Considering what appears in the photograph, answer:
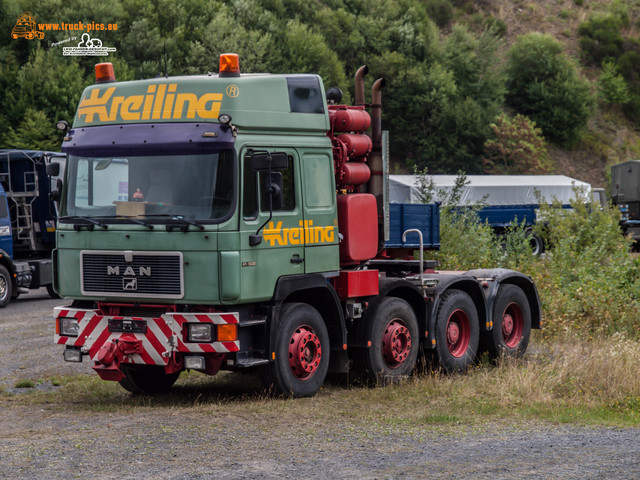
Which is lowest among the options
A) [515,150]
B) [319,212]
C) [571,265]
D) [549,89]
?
[571,265]

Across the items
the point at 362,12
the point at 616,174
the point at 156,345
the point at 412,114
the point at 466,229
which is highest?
the point at 362,12

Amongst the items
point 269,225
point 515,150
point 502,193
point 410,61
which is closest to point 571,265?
point 269,225

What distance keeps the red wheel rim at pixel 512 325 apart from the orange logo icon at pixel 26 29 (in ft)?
113

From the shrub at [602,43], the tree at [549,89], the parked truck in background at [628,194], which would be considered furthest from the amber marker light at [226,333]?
the shrub at [602,43]

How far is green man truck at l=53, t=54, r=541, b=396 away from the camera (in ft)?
30.0

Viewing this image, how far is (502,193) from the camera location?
38.5 meters

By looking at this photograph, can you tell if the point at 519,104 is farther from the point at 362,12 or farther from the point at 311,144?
the point at 311,144

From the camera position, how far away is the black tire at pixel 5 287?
20625 millimetres

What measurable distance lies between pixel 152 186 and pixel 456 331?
4991 mm

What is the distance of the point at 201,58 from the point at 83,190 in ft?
121

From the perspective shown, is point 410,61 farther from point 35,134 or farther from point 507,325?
point 507,325

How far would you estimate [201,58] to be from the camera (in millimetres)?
45562

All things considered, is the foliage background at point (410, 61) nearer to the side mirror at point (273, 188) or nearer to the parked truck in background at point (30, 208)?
the parked truck in background at point (30, 208)

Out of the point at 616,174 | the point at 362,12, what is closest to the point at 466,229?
the point at 616,174
